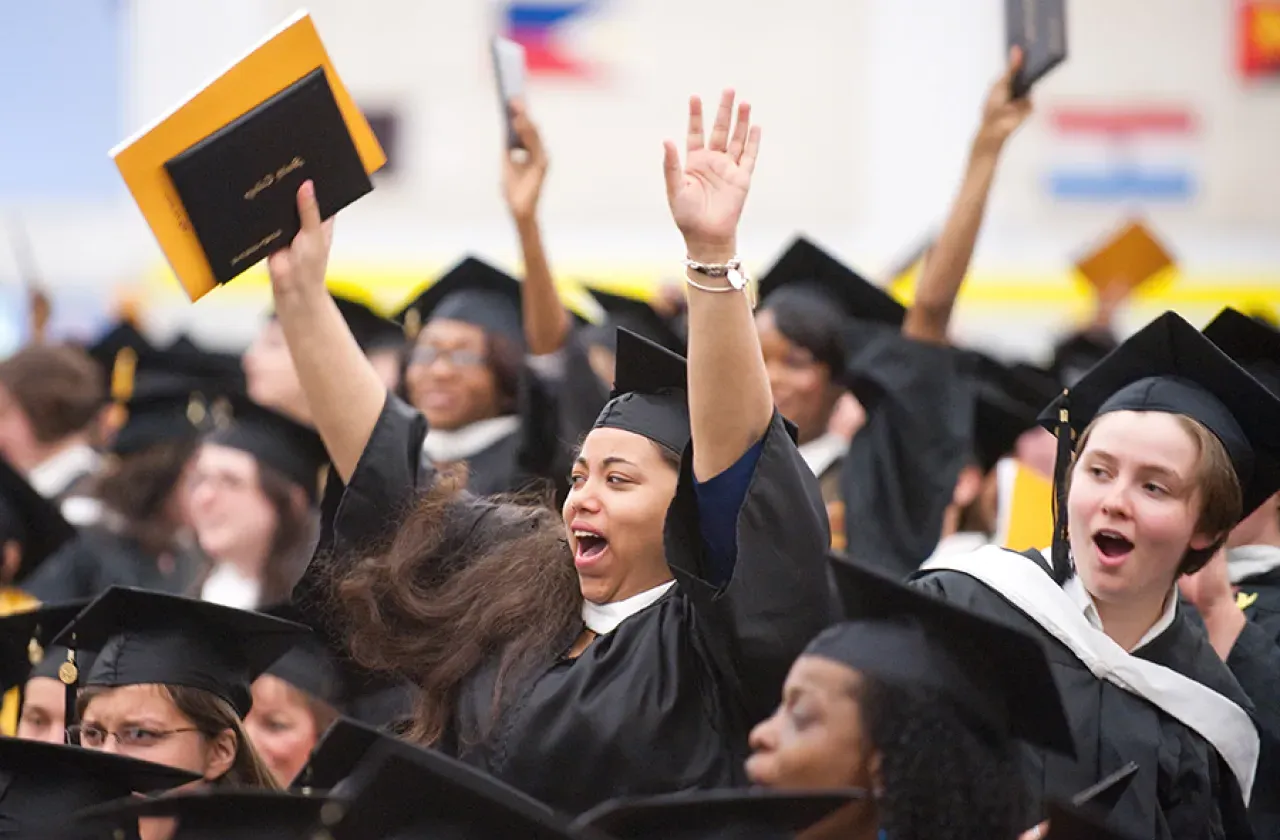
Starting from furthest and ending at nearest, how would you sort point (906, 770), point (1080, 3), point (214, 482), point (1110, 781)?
1. point (1080, 3)
2. point (214, 482)
3. point (1110, 781)
4. point (906, 770)

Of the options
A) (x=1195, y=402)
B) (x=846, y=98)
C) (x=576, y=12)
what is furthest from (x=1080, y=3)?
(x=1195, y=402)

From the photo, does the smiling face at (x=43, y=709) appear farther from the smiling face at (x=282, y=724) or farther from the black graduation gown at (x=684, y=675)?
the black graduation gown at (x=684, y=675)

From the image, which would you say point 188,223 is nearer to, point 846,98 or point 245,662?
point 245,662

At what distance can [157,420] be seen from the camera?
6.13 m

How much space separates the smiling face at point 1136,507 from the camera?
3.02m

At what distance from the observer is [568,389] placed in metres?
4.64

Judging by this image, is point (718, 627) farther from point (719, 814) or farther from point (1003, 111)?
point (1003, 111)

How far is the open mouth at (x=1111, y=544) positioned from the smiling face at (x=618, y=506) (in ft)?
2.44

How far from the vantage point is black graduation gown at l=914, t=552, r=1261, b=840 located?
296 cm

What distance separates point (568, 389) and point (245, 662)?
1.46 metres

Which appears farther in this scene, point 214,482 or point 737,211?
point 214,482

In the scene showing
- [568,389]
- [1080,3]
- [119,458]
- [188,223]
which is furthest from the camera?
[1080,3]

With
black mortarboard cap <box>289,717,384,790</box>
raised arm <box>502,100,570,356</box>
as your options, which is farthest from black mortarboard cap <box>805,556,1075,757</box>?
raised arm <box>502,100,570,356</box>

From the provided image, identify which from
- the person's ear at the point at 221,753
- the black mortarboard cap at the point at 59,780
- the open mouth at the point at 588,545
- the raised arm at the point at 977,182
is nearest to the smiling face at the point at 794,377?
the raised arm at the point at 977,182
